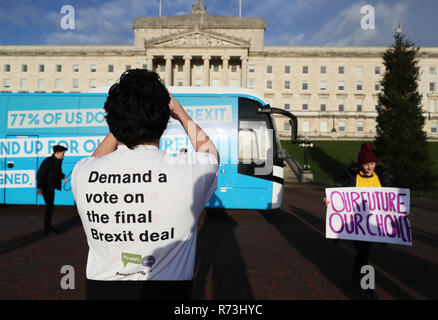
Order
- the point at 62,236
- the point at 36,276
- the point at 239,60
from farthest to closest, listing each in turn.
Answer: the point at 239,60 < the point at 62,236 < the point at 36,276

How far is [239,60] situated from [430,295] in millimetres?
59427

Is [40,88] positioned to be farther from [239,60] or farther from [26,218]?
[26,218]

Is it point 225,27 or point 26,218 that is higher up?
point 225,27

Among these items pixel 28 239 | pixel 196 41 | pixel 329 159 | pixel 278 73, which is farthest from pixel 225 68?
pixel 28 239

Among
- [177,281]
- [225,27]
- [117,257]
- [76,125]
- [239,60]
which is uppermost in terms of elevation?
[225,27]

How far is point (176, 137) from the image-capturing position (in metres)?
8.39

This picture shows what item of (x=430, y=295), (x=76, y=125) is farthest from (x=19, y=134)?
(x=430, y=295)

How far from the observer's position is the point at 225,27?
61438mm

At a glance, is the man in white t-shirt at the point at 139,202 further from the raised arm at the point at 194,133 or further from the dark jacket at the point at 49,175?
the dark jacket at the point at 49,175

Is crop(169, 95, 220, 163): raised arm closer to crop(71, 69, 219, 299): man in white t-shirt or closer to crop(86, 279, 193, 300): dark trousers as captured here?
crop(71, 69, 219, 299): man in white t-shirt

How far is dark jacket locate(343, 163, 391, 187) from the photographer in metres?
4.03

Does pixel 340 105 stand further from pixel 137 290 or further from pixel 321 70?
pixel 137 290

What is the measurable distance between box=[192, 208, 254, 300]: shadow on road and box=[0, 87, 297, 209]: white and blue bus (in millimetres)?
1602

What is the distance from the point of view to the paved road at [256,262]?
3656 mm
